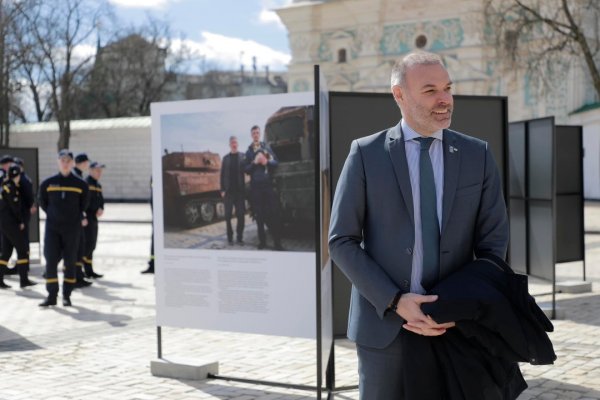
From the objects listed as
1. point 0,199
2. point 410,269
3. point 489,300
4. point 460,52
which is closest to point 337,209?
point 410,269

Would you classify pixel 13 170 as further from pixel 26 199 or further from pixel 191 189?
pixel 191 189

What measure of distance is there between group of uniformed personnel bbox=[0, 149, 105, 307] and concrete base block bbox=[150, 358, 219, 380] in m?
4.57

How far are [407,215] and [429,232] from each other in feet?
0.35

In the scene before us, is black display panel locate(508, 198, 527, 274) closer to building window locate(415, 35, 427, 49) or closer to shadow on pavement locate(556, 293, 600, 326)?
shadow on pavement locate(556, 293, 600, 326)

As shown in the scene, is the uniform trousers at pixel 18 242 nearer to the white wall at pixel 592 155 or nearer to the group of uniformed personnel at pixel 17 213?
the group of uniformed personnel at pixel 17 213

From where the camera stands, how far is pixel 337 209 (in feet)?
11.3

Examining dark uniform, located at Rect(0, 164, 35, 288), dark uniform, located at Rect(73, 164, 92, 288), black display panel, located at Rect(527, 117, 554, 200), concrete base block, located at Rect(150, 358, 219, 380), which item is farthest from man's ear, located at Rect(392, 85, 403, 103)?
dark uniform, located at Rect(0, 164, 35, 288)

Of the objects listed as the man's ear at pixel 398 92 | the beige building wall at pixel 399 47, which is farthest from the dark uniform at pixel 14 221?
the beige building wall at pixel 399 47

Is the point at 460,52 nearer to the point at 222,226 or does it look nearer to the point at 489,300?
the point at 222,226

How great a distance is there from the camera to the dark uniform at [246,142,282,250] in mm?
6344

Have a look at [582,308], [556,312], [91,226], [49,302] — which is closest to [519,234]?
[582,308]

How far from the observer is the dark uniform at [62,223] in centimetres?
1133

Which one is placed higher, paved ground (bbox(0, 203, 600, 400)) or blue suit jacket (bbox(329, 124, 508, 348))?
blue suit jacket (bbox(329, 124, 508, 348))

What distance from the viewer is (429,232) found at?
11.0ft
